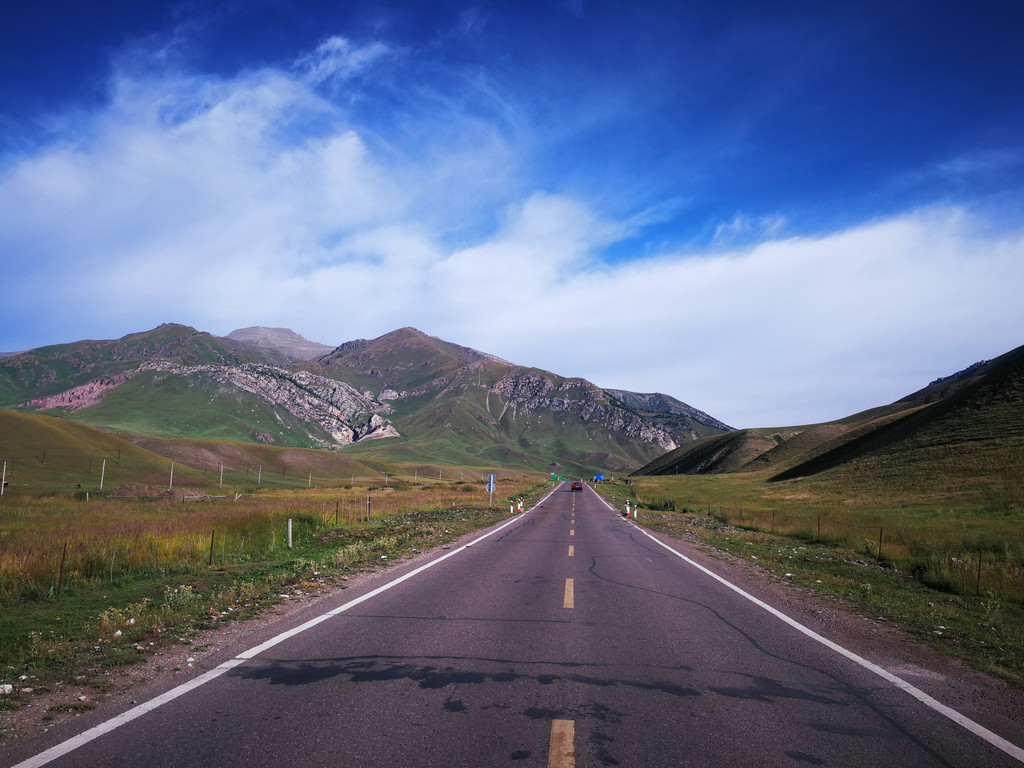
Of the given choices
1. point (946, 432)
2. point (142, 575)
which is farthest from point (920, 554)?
point (946, 432)

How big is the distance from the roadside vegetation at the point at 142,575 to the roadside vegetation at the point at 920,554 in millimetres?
11038

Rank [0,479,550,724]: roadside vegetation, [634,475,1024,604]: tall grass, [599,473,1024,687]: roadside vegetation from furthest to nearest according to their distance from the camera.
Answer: [634,475,1024,604]: tall grass, [599,473,1024,687]: roadside vegetation, [0,479,550,724]: roadside vegetation

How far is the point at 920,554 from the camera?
811 inches

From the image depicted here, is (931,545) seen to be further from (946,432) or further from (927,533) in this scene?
(946,432)

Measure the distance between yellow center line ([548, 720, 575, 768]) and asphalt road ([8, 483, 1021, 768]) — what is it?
0.06 feet

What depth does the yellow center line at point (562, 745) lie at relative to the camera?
4.52m

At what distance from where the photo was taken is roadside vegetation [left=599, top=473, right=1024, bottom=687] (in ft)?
33.3

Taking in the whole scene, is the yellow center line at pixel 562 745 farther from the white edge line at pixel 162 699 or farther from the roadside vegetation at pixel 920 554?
the roadside vegetation at pixel 920 554

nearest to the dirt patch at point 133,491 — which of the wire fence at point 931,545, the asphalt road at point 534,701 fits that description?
the wire fence at point 931,545

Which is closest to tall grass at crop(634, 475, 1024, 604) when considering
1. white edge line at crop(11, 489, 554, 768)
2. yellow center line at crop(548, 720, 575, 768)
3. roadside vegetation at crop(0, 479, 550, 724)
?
yellow center line at crop(548, 720, 575, 768)

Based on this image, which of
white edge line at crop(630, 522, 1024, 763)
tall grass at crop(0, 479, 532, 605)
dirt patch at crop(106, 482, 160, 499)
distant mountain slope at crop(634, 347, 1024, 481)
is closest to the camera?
white edge line at crop(630, 522, 1024, 763)

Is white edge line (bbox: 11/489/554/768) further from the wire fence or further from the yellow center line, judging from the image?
the wire fence

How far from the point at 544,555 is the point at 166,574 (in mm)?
10246

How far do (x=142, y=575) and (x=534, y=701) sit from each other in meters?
12.6
